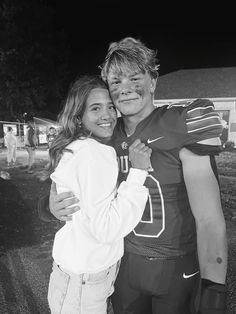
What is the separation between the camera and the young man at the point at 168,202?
5.52 ft

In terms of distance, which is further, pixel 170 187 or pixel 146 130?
pixel 146 130

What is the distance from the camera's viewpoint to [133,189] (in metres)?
1.71

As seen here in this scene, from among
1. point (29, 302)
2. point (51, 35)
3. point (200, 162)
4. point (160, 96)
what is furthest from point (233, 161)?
point (51, 35)

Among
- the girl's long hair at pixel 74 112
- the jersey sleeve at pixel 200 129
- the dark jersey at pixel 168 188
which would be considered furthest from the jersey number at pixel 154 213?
the girl's long hair at pixel 74 112

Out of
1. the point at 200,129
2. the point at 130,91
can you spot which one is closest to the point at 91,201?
the point at 200,129

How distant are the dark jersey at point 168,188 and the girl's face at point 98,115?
292 mm

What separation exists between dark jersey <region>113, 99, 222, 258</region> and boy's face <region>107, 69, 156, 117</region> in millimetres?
176

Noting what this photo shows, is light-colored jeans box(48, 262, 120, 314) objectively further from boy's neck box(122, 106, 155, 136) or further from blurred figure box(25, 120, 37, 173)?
blurred figure box(25, 120, 37, 173)

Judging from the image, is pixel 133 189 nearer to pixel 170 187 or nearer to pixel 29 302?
pixel 170 187

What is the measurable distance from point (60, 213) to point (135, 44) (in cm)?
127

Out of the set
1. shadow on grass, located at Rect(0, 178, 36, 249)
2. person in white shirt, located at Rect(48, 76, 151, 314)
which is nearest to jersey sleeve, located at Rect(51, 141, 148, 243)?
person in white shirt, located at Rect(48, 76, 151, 314)

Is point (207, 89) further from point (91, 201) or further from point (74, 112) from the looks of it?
point (91, 201)

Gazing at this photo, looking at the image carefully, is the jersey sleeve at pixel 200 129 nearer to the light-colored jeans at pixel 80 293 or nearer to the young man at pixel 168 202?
the young man at pixel 168 202

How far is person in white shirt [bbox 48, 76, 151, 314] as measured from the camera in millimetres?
1667
